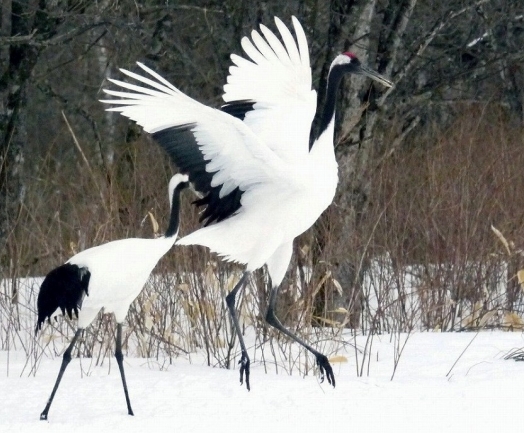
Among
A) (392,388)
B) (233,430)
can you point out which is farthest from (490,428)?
(233,430)

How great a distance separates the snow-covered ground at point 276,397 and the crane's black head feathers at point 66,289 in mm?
490

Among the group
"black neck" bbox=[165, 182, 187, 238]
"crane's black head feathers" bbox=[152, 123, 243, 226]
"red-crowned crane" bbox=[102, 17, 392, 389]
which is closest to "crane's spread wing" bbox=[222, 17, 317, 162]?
"red-crowned crane" bbox=[102, 17, 392, 389]

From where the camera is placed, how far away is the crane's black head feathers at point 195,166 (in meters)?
5.42

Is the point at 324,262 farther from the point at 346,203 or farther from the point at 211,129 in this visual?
the point at 211,129

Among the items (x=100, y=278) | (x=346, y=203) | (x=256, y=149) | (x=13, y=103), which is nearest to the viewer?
(x=100, y=278)

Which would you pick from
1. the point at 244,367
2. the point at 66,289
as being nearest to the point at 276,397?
the point at 244,367

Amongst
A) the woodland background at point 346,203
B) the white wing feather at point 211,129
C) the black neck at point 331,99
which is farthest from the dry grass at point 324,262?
the white wing feather at point 211,129

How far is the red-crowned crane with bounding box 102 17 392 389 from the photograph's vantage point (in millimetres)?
5305

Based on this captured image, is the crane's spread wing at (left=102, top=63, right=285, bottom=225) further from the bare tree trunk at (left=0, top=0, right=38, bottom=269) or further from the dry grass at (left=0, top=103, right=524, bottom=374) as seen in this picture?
the bare tree trunk at (left=0, top=0, right=38, bottom=269)

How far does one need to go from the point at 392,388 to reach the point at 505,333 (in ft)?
6.46

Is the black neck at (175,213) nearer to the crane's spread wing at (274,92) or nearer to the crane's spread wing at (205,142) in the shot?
the crane's spread wing at (205,142)

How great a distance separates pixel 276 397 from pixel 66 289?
114cm

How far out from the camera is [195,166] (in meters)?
5.65

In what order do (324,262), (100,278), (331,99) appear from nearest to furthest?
(100,278)
(331,99)
(324,262)
